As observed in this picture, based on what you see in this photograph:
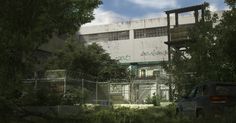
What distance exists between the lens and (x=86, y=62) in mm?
50625

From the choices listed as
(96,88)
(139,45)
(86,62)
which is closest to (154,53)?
(139,45)

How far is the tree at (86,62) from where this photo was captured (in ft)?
163

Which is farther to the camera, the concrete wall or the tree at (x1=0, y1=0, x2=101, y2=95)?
the concrete wall

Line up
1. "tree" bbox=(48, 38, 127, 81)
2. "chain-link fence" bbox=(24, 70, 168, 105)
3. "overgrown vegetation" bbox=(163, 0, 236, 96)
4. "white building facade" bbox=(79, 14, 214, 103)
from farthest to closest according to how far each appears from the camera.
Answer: "white building facade" bbox=(79, 14, 214, 103), "tree" bbox=(48, 38, 127, 81), "chain-link fence" bbox=(24, 70, 168, 105), "overgrown vegetation" bbox=(163, 0, 236, 96)

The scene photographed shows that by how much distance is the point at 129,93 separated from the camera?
41.6 meters

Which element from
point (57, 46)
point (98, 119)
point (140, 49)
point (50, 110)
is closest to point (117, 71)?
point (57, 46)

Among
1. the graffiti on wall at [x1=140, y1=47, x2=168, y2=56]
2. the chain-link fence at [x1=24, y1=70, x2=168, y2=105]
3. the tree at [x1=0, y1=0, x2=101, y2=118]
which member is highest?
the graffiti on wall at [x1=140, y1=47, x2=168, y2=56]

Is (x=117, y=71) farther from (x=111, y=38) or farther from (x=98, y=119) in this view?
(x=98, y=119)

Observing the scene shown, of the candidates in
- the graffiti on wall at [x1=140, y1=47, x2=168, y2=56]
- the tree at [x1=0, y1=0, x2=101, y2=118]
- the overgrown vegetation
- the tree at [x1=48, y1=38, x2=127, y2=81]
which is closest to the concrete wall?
the graffiti on wall at [x1=140, y1=47, x2=168, y2=56]

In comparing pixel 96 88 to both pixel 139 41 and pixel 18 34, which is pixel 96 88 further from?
pixel 139 41

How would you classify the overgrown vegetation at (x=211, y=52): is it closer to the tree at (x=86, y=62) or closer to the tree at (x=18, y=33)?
the tree at (x=18, y=33)

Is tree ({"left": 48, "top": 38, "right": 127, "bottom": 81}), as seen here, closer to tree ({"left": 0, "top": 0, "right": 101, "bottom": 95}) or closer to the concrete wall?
the concrete wall

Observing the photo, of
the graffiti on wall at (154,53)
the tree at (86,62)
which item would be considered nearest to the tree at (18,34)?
the tree at (86,62)

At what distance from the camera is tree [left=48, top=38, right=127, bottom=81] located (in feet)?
163
